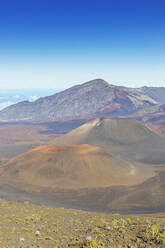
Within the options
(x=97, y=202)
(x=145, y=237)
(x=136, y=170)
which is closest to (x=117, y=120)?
(x=136, y=170)

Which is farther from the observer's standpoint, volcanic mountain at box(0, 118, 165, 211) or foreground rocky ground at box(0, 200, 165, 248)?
volcanic mountain at box(0, 118, 165, 211)

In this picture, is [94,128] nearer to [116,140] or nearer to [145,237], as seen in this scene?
[116,140]

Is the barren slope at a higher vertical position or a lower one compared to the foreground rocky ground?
lower

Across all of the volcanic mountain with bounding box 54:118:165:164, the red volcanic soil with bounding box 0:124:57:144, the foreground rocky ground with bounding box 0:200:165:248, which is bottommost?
the red volcanic soil with bounding box 0:124:57:144

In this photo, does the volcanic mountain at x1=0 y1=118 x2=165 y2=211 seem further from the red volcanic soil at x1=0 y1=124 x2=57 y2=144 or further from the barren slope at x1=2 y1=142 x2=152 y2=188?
the red volcanic soil at x1=0 y1=124 x2=57 y2=144

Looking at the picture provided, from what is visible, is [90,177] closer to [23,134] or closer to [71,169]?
[71,169]

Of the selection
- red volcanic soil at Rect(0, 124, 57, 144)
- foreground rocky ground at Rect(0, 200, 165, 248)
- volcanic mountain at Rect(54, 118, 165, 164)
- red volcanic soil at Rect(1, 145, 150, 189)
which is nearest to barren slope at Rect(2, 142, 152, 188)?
red volcanic soil at Rect(1, 145, 150, 189)
